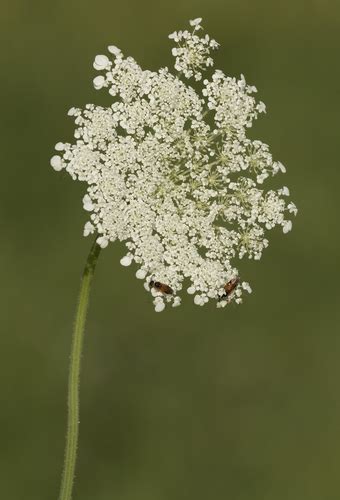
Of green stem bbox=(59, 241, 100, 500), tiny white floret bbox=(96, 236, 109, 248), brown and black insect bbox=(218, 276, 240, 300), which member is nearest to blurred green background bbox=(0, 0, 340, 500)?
brown and black insect bbox=(218, 276, 240, 300)

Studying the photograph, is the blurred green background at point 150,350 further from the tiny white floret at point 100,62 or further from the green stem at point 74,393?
the tiny white floret at point 100,62

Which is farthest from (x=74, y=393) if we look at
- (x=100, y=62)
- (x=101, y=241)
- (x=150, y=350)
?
(x=150, y=350)

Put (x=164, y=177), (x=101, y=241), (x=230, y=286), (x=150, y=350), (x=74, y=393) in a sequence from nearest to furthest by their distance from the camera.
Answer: (x=74, y=393), (x=101, y=241), (x=164, y=177), (x=230, y=286), (x=150, y=350)

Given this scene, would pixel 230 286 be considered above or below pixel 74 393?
above

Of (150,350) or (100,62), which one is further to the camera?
(150,350)

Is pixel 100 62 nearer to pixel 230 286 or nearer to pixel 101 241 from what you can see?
pixel 101 241

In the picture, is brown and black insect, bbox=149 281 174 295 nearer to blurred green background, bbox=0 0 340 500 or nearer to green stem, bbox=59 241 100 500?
green stem, bbox=59 241 100 500

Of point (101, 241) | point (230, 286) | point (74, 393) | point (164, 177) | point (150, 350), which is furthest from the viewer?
point (150, 350)

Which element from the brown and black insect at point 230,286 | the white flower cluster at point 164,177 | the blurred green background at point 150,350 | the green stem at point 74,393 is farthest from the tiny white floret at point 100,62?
the blurred green background at point 150,350
